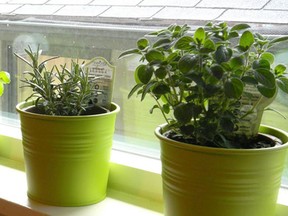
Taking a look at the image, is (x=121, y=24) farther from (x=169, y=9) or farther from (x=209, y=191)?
(x=209, y=191)

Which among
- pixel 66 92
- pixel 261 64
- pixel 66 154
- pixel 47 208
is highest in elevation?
pixel 261 64

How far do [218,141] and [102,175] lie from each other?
321mm

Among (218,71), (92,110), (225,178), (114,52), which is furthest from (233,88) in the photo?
(114,52)

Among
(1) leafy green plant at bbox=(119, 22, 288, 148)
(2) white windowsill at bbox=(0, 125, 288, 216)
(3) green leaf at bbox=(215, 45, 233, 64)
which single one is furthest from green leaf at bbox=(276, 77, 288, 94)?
A: (2) white windowsill at bbox=(0, 125, 288, 216)

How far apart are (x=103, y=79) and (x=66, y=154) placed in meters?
0.19

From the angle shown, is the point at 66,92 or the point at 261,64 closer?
the point at 261,64

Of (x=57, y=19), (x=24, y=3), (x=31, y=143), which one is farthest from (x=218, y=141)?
(x=24, y=3)

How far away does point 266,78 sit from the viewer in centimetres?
66

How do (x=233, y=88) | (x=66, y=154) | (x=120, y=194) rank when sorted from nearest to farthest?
(x=233, y=88)
(x=66, y=154)
(x=120, y=194)

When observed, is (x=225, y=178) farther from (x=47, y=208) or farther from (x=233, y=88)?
(x=47, y=208)

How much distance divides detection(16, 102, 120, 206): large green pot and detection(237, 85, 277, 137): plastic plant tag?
11.0 inches

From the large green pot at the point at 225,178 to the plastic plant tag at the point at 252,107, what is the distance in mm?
75

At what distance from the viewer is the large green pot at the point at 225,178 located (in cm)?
68

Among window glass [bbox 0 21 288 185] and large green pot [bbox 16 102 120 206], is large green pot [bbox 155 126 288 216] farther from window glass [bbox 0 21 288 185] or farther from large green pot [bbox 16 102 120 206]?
window glass [bbox 0 21 288 185]
